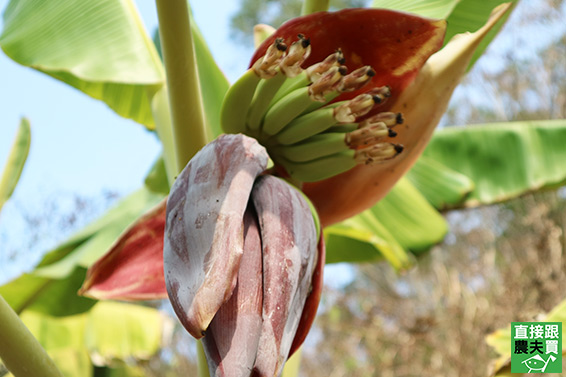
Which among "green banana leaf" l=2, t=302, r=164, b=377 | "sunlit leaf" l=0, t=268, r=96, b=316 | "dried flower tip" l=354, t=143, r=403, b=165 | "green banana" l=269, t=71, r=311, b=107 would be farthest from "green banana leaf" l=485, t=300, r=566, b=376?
"green banana leaf" l=2, t=302, r=164, b=377

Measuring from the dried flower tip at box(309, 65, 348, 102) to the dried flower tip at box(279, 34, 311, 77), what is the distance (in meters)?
0.02

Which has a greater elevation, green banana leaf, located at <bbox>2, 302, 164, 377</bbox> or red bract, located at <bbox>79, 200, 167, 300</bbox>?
red bract, located at <bbox>79, 200, 167, 300</bbox>

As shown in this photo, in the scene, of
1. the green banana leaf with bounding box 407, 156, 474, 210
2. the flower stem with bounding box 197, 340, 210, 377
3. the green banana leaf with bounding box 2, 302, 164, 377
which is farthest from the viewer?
the green banana leaf with bounding box 2, 302, 164, 377

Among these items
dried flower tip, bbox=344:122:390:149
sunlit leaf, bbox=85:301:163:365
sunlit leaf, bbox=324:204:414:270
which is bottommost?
sunlit leaf, bbox=85:301:163:365

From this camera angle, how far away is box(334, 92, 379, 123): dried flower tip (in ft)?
1.95

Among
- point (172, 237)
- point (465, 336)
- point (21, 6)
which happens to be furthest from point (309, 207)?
point (465, 336)

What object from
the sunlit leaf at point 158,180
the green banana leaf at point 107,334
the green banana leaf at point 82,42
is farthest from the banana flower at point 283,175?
the green banana leaf at point 107,334

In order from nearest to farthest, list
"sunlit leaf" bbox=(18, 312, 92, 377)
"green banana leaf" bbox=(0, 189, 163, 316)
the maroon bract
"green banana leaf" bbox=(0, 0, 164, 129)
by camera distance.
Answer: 1. the maroon bract
2. "green banana leaf" bbox=(0, 0, 164, 129)
3. "green banana leaf" bbox=(0, 189, 163, 316)
4. "sunlit leaf" bbox=(18, 312, 92, 377)

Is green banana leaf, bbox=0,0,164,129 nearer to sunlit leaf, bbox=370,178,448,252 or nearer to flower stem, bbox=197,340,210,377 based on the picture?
flower stem, bbox=197,340,210,377

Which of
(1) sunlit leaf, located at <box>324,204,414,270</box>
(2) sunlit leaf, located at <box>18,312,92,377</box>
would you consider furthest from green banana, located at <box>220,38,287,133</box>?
(2) sunlit leaf, located at <box>18,312,92,377</box>

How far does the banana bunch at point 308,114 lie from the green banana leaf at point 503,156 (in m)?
0.68

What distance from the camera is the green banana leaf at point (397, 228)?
4.00 ft

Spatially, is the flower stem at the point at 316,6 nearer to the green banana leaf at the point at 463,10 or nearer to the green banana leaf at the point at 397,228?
the green banana leaf at the point at 463,10

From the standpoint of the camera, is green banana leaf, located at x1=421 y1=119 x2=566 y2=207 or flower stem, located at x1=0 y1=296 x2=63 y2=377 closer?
flower stem, located at x1=0 y1=296 x2=63 y2=377
